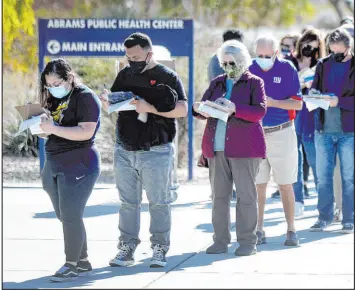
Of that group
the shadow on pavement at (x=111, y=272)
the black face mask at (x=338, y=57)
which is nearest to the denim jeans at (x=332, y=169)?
the black face mask at (x=338, y=57)

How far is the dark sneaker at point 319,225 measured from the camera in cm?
1031

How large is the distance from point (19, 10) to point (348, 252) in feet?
32.8

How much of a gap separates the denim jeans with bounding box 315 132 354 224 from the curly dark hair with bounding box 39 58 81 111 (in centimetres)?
310

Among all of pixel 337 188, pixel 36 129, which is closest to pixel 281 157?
pixel 337 188

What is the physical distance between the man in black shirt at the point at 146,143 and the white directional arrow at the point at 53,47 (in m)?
5.87

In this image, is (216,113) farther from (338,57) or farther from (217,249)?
(338,57)

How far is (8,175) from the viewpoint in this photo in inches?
573

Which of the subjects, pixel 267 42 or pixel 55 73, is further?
pixel 267 42

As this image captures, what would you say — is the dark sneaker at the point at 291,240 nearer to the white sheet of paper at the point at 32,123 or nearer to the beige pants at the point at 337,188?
the beige pants at the point at 337,188

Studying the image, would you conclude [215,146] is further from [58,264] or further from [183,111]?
[58,264]

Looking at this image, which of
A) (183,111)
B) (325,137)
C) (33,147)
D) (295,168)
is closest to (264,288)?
(183,111)

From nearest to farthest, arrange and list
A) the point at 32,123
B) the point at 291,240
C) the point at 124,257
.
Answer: the point at 32,123 < the point at 124,257 < the point at 291,240

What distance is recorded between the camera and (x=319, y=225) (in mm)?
10344

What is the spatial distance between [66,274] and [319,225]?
3.30 m
